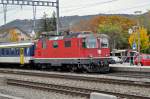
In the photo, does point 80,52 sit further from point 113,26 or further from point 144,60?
point 113,26

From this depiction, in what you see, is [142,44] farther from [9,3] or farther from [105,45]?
[105,45]

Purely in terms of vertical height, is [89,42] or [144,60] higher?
[89,42]

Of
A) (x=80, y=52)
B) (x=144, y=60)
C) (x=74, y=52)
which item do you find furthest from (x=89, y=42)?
(x=144, y=60)

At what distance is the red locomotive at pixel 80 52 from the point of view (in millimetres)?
29656

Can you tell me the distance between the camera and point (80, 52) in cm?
2980

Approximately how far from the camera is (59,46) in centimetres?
3191

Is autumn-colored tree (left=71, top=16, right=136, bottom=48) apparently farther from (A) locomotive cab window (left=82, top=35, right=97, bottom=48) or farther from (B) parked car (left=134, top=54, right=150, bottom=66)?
(A) locomotive cab window (left=82, top=35, right=97, bottom=48)

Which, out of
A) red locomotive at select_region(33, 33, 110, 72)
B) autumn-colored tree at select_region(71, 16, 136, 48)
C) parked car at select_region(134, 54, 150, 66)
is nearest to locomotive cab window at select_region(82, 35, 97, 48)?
red locomotive at select_region(33, 33, 110, 72)

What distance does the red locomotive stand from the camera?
29.7 metres

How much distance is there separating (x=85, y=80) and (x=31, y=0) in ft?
72.3

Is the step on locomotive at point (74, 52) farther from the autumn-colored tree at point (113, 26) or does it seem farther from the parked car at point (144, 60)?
the autumn-colored tree at point (113, 26)

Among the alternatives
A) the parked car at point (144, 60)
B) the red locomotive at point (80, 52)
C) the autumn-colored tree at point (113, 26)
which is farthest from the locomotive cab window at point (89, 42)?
the autumn-colored tree at point (113, 26)

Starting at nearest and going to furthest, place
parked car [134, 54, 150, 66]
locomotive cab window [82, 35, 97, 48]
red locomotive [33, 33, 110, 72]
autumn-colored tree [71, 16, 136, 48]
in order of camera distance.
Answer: red locomotive [33, 33, 110, 72] → locomotive cab window [82, 35, 97, 48] → parked car [134, 54, 150, 66] → autumn-colored tree [71, 16, 136, 48]


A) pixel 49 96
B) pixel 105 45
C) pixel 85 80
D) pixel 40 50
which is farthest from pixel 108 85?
pixel 40 50
